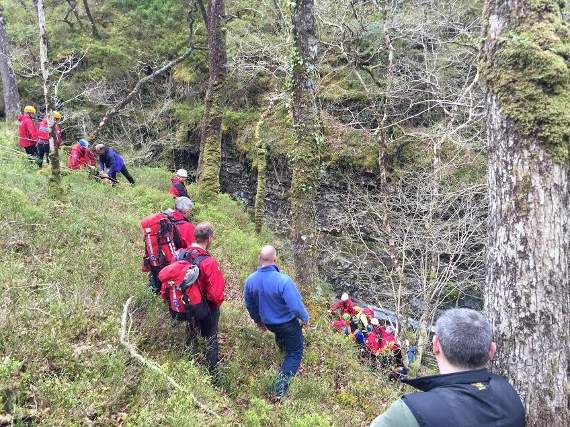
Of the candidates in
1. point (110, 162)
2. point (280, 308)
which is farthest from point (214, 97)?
point (280, 308)

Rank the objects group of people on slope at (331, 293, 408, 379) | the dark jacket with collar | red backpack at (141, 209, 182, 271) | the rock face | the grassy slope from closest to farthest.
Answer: the dark jacket with collar < the grassy slope < red backpack at (141, 209, 182, 271) < group of people on slope at (331, 293, 408, 379) < the rock face

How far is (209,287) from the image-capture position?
568 centimetres

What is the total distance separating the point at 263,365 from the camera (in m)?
6.62

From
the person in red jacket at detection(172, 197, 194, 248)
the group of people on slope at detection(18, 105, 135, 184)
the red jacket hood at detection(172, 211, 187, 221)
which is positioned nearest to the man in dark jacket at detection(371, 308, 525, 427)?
the person in red jacket at detection(172, 197, 194, 248)

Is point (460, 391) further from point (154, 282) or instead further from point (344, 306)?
point (344, 306)

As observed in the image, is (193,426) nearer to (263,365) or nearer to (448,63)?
(263,365)

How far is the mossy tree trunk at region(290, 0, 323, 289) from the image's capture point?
880cm

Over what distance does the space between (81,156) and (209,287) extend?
34.7 ft

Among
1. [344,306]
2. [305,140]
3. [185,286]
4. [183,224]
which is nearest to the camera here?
[185,286]

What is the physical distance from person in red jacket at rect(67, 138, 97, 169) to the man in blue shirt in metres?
10.0

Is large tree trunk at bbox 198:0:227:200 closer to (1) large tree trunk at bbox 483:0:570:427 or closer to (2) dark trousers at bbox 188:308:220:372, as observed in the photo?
(2) dark trousers at bbox 188:308:220:372

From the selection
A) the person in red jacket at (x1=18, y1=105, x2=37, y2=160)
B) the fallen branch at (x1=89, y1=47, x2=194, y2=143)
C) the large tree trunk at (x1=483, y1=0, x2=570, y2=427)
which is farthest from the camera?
the fallen branch at (x1=89, y1=47, x2=194, y2=143)

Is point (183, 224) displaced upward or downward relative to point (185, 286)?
upward

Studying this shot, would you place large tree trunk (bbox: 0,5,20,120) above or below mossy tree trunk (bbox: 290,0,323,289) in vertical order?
above
